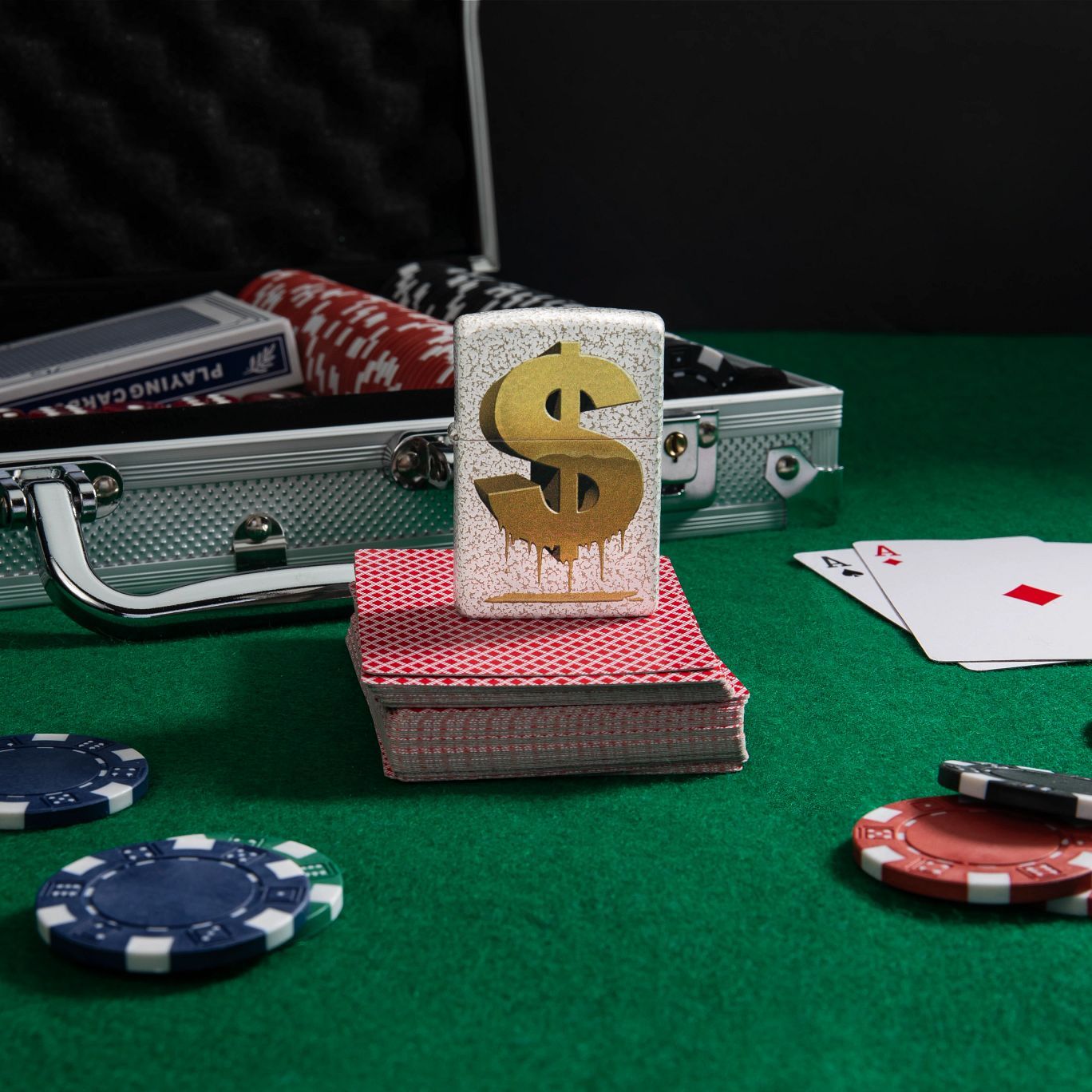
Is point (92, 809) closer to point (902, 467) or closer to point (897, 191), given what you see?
point (902, 467)

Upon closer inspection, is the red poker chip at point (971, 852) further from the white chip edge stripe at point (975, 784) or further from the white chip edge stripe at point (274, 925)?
the white chip edge stripe at point (274, 925)

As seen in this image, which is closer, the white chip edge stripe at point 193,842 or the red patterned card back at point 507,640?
the white chip edge stripe at point 193,842

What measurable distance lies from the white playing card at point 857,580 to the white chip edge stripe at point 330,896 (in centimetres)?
83

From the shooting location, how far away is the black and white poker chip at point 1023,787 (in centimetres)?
110

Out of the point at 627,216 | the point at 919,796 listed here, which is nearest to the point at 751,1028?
the point at 919,796

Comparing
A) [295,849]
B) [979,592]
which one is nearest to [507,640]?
[295,849]

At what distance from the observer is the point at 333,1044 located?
0.92 metres

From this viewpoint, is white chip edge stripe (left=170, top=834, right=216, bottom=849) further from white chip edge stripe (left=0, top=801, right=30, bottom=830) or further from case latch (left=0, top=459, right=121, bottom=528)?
case latch (left=0, top=459, right=121, bottom=528)

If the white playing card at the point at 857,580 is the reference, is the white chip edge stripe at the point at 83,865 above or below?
above

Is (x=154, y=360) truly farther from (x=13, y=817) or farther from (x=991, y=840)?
(x=991, y=840)

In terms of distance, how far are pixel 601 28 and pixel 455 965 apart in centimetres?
335

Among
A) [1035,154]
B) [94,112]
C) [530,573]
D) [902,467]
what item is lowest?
[902,467]

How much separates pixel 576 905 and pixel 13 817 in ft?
1.62

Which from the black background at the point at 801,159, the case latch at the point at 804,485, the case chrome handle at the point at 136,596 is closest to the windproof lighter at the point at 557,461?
the case chrome handle at the point at 136,596
